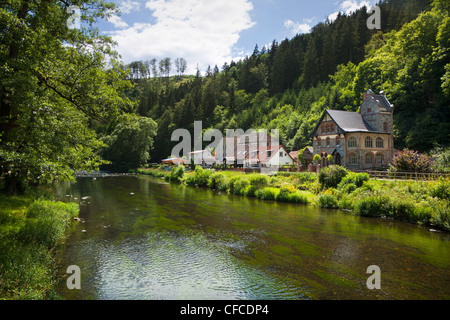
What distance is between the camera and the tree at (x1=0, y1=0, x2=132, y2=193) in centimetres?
958

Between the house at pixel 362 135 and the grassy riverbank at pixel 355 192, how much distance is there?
14.4 meters

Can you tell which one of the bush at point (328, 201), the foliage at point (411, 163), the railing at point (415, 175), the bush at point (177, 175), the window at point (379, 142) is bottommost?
the bush at point (328, 201)

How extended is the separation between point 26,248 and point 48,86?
671 centimetres

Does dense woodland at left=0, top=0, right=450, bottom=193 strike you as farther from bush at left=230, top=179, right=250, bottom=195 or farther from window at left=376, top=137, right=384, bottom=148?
bush at left=230, top=179, right=250, bottom=195

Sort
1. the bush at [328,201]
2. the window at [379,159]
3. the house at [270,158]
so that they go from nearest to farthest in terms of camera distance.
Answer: the bush at [328,201], the window at [379,159], the house at [270,158]

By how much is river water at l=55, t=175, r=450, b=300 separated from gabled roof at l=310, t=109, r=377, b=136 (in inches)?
1022

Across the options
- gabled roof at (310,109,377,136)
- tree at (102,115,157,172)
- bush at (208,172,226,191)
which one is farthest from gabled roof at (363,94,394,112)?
tree at (102,115,157,172)

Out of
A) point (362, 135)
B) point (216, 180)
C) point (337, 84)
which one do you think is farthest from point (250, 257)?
point (337, 84)

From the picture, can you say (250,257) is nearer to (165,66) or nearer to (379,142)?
(379,142)

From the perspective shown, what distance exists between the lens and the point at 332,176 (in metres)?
27.2

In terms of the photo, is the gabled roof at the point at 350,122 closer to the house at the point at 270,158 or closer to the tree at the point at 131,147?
the house at the point at 270,158

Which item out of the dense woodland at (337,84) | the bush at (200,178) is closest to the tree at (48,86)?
the dense woodland at (337,84)

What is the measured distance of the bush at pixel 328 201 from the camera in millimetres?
24891
